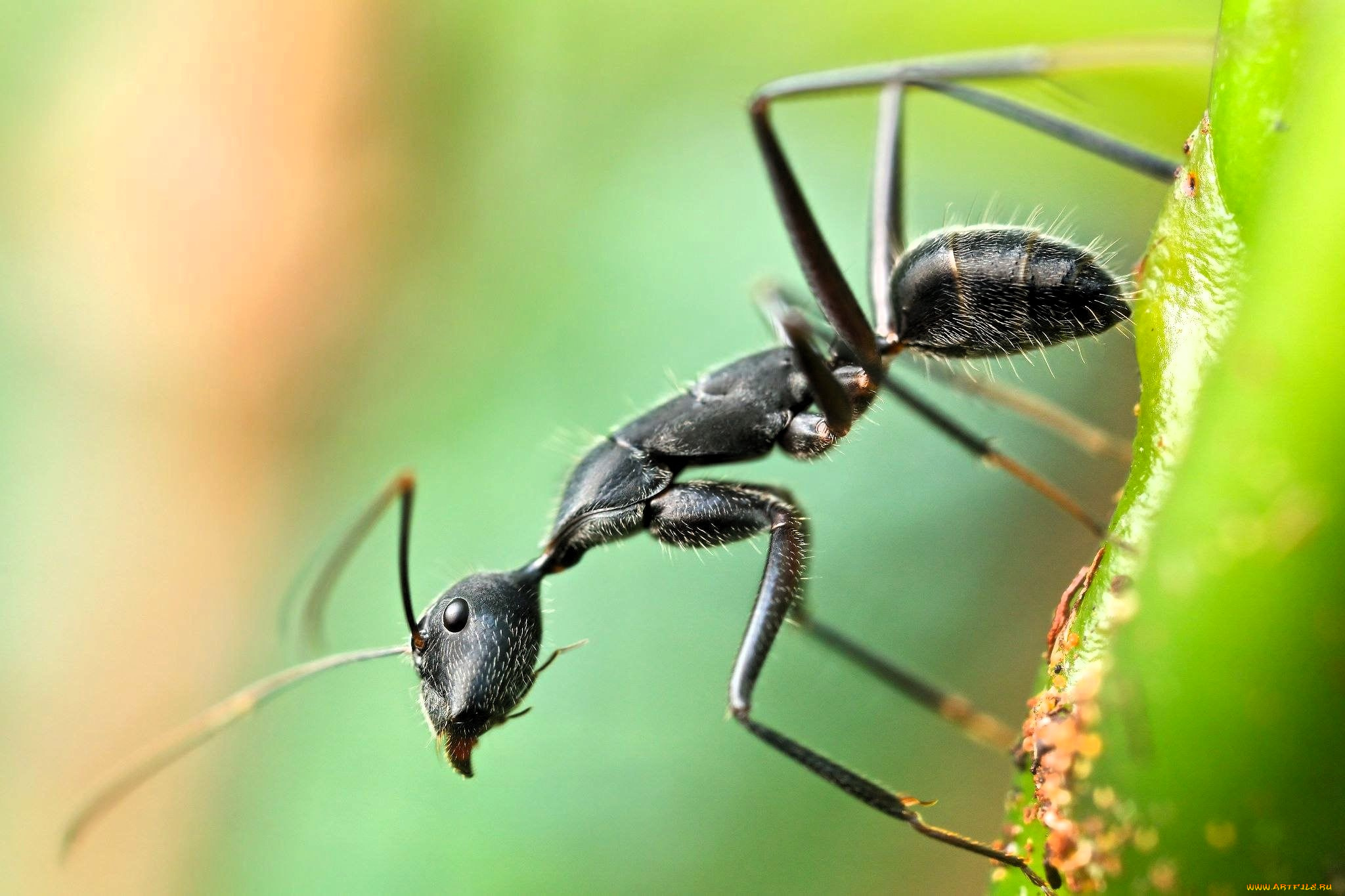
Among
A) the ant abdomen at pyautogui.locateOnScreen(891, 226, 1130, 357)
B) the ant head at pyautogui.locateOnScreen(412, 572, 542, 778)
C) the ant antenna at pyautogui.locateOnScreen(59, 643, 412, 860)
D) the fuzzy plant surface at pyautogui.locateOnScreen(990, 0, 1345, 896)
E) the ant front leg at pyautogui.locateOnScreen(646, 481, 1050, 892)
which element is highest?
the ant abdomen at pyautogui.locateOnScreen(891, 226, 1130, 357)

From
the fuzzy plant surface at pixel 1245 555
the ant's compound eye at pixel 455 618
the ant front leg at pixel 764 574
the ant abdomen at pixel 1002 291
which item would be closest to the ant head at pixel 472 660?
the ant's compound eye at pixel 455 618

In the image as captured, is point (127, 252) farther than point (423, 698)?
Yes

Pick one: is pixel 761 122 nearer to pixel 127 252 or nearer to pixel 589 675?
pixel 589 675

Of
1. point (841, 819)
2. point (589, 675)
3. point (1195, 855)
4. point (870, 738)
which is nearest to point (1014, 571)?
point (870, 738)

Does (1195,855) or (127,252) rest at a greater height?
(1195,855)

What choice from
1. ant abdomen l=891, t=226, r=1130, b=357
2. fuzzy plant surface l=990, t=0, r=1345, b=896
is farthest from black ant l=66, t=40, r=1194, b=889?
fuzzy plant surface l=990, t=0, r=1345, b=896

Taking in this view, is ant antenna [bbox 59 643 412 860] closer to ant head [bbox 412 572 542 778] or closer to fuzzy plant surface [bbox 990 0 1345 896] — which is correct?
ant head [bbox 412 572 542 778]
